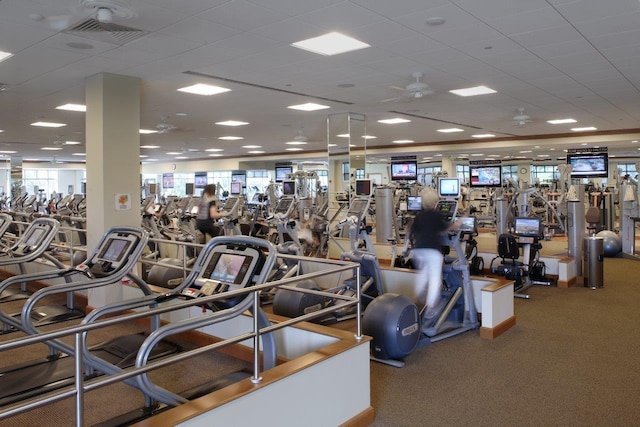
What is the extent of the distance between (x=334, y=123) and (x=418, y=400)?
715cm

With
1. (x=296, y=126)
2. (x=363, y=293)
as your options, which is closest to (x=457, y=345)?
(x=363, y=293)

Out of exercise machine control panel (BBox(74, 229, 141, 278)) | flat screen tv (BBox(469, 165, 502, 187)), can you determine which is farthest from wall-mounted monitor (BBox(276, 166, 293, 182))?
exercise machine control panel (BBox(74, 229, 141, 278))

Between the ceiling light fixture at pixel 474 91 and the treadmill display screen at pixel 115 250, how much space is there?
5.39 meters

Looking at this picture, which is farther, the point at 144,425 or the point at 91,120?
the point at 91,120

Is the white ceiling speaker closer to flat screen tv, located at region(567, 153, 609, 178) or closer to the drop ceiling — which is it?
the drop ceiling

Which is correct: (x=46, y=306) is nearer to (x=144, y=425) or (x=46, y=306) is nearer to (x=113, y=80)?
(x=113, y=80)

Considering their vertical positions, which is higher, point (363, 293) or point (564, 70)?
point (564, 70)

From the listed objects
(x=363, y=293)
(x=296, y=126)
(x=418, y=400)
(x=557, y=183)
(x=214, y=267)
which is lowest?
(x=418, y=400)

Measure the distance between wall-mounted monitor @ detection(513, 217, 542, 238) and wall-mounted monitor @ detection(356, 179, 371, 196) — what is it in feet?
8.06

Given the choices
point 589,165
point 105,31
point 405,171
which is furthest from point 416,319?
point 405,171

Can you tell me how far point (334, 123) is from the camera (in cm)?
1002

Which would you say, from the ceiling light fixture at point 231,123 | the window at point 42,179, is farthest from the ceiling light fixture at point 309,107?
the window at point 42,179

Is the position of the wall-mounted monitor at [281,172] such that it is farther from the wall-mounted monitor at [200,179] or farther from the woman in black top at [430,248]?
the woman in black top at [430,248]

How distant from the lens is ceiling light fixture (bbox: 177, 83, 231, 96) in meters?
7.09
